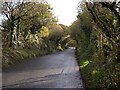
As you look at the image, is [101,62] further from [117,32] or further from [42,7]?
[42,7]

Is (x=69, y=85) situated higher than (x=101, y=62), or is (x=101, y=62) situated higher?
(x=101, y=62)

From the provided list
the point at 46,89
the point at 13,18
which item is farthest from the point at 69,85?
the point at 13,18

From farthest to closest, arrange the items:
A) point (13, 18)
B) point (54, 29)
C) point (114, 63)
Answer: point (54, 29) < point (13, 18) < point (114, 63)

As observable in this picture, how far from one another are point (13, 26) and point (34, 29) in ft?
34.0

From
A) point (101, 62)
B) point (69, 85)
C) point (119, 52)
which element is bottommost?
point (69, 85)

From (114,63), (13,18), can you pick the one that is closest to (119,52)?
(114,63)

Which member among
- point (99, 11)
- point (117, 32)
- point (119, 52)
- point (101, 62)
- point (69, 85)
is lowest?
point (69, 85)

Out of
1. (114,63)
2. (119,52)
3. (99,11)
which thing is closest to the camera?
(119,52)

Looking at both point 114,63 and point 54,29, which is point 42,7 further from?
point 54,29

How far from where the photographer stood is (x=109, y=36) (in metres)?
10.5

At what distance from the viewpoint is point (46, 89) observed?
12102 mm

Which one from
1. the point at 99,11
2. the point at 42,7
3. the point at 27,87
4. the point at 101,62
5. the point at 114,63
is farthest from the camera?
the point at 42,7

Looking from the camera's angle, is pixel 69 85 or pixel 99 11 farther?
pixel 69 85

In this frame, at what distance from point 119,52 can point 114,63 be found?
2.61 feet
